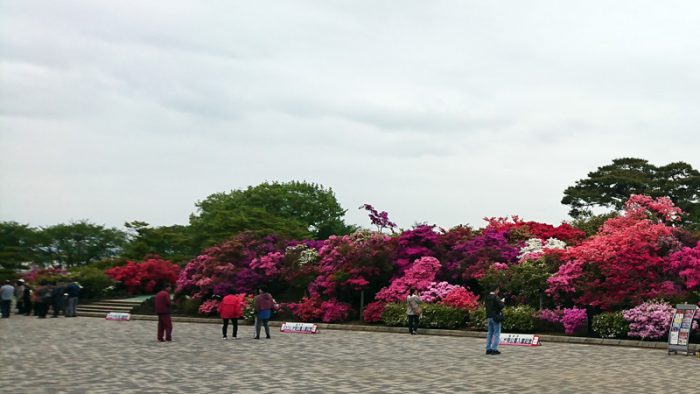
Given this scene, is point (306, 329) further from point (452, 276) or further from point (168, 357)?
point (168, 357)

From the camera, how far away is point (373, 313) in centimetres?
3014

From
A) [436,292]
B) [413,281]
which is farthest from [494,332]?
[413,281]

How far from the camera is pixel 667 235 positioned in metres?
25.2

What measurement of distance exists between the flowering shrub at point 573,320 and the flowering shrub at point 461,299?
3.72 meters

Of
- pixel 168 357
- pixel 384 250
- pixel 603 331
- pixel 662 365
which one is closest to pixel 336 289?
pixel 384 250

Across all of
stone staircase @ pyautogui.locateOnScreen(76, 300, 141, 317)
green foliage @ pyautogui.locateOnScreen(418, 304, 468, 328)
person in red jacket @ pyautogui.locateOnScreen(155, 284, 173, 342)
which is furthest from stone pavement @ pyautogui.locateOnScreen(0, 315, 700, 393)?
stone staircase @ pyautogui.locateOnScreen(76, 300, 141, 317)

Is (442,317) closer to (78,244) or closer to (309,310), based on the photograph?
(309,310)

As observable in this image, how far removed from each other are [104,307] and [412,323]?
19793 mm

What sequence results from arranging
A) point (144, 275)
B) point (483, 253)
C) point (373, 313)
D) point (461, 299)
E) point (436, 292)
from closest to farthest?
point (461, 299), point (436, 292), point (373, 313), point (483, 253), point (144, 275)

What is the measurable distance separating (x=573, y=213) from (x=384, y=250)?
127 feet

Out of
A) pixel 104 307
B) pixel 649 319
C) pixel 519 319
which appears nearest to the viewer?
pixel 649 319

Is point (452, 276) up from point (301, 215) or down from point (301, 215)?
down

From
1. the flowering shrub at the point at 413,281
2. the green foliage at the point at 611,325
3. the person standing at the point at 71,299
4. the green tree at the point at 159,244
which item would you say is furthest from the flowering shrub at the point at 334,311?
the green tree at the point at 159,244

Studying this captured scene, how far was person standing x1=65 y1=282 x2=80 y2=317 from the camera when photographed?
37.8 m
